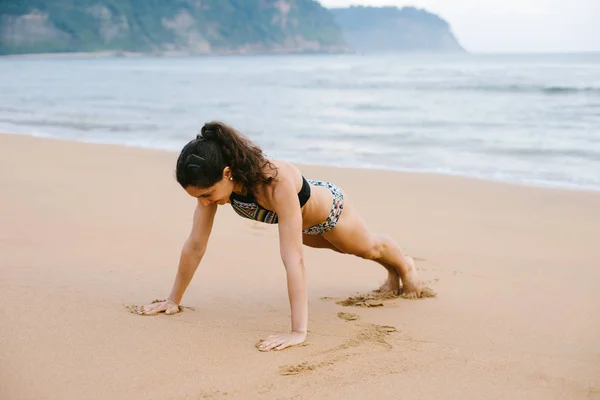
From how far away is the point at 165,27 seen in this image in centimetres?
12150

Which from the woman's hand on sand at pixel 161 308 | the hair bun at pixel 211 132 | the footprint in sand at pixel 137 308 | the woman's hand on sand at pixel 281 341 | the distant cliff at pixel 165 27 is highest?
the distant cliff at pixel 165 27

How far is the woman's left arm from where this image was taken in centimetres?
301

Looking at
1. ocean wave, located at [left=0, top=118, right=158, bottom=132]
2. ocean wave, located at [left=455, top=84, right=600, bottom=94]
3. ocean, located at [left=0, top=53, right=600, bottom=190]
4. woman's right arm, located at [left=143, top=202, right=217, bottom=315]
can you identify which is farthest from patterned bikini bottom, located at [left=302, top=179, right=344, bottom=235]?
ocean wave, located at [left=455, top=84, right=600, bottom=94]

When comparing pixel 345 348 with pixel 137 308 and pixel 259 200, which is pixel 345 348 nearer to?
pixel 259 200

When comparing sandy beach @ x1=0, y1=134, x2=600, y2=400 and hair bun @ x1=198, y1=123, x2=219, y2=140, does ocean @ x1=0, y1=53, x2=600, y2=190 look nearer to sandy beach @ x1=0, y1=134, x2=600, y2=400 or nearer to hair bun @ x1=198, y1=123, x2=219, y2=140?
sandy beach @ x1=0, y1=134, x2=600, y2=400

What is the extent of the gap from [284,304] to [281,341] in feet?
2.55

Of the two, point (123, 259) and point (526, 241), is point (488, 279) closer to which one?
point (526, 241)

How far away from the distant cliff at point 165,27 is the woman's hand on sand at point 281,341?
113m

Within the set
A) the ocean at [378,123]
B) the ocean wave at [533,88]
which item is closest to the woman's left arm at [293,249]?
the ocean at [378,123]

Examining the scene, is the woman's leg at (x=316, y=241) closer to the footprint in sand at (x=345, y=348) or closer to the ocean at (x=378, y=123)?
the footprint in sand at (x=345, y=348)

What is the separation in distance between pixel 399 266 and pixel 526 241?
1.76 metres

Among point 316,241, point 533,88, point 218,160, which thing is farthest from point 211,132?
point 533,88

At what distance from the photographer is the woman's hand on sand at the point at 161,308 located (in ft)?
10.8

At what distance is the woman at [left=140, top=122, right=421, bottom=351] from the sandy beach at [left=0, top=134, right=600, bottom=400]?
0.18 meters
